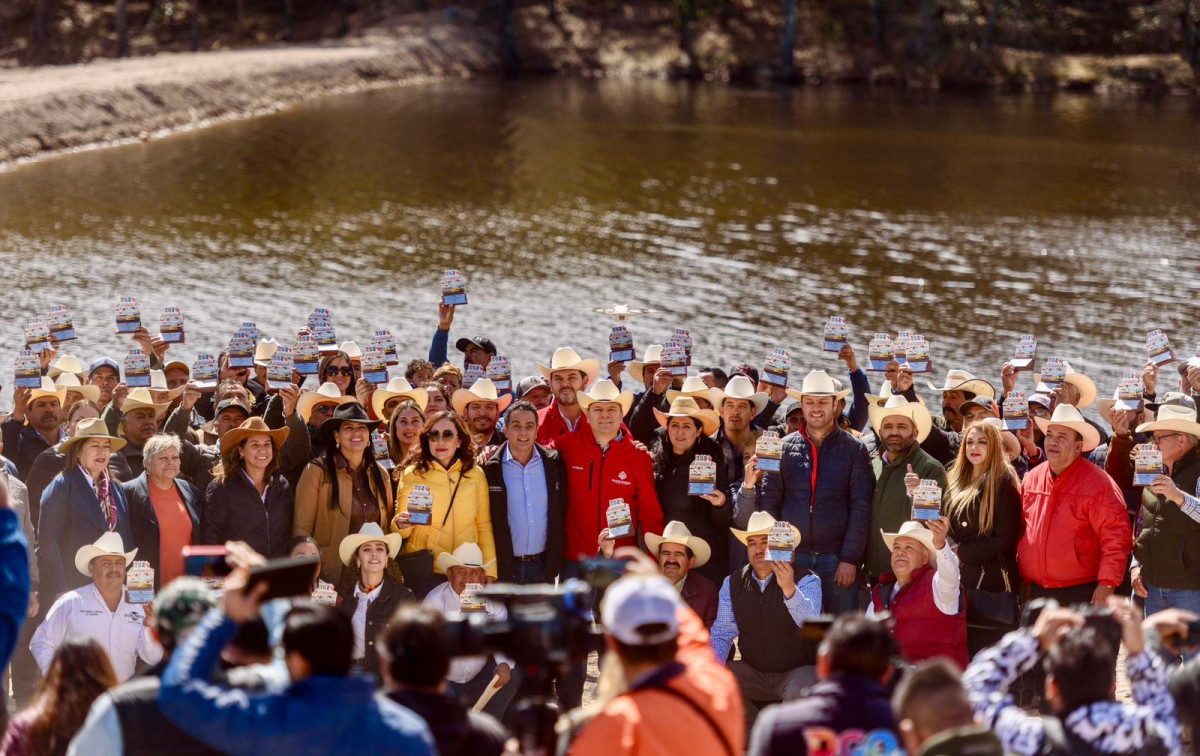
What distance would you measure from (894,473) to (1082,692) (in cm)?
390

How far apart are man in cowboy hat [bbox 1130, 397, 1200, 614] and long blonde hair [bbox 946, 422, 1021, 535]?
2.55 ft

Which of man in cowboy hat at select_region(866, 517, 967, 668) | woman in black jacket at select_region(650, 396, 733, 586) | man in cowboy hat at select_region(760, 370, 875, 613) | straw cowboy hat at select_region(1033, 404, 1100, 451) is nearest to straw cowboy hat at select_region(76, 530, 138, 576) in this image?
woman in black jacket at select_region(650, 396, 733, 586)

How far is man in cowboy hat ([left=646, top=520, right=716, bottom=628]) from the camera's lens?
8336 millimetres

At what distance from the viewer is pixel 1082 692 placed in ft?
16.1

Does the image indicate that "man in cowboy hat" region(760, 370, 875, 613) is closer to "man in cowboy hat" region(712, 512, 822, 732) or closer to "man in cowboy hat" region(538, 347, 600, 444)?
"man in cowboy hat" region(712, 512, 822, 732)

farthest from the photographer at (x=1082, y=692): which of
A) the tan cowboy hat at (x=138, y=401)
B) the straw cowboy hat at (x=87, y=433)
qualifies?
the tan cowboy hat at (x=138, y=401)

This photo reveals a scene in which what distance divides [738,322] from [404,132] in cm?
1842

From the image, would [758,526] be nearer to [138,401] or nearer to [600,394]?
[600,394]

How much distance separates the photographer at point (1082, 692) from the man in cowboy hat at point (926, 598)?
274 cm

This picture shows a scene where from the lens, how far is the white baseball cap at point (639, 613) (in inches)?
181

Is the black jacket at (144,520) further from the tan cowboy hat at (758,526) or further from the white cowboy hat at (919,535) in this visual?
the white cowboy hat at (919,535)

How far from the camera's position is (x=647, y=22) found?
59312 millimetres

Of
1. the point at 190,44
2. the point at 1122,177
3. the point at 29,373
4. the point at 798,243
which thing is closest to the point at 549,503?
the point at 29,373

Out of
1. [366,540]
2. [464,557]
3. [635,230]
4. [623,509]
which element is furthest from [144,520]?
[635,230]
